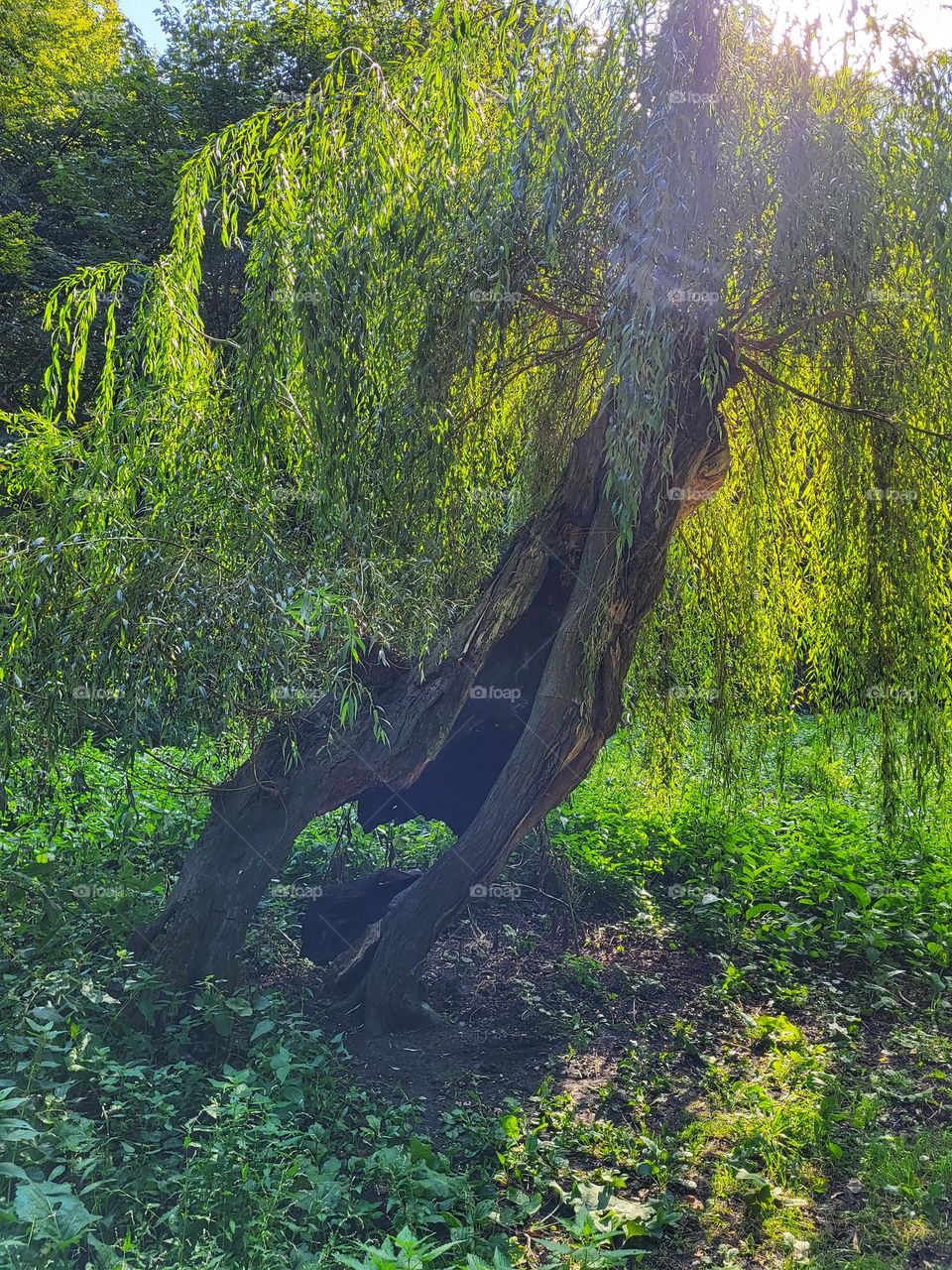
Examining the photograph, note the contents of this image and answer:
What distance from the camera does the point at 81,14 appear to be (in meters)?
15.6

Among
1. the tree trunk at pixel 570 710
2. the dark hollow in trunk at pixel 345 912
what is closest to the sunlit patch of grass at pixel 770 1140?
the tree trunk at pixel 570 710

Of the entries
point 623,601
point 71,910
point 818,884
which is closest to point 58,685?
point 71,910

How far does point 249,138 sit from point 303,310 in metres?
1.19

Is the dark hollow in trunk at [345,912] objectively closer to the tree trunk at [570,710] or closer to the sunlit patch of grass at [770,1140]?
the tree trunk at [570,710]

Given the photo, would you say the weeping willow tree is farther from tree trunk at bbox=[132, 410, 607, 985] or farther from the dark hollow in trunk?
the dark hollow in trunk

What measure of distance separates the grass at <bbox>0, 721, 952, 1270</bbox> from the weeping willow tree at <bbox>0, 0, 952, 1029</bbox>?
552 mm

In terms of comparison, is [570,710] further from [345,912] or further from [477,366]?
[345,912]

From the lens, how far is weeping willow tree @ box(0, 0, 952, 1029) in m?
3.46

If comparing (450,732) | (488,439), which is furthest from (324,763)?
(488,439)

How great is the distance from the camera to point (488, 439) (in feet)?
15.7

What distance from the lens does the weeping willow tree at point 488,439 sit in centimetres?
346

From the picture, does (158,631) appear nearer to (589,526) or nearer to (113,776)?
(589,526)

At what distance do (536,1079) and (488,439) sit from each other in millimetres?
2950

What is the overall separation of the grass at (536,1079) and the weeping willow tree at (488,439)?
552 millimetres
